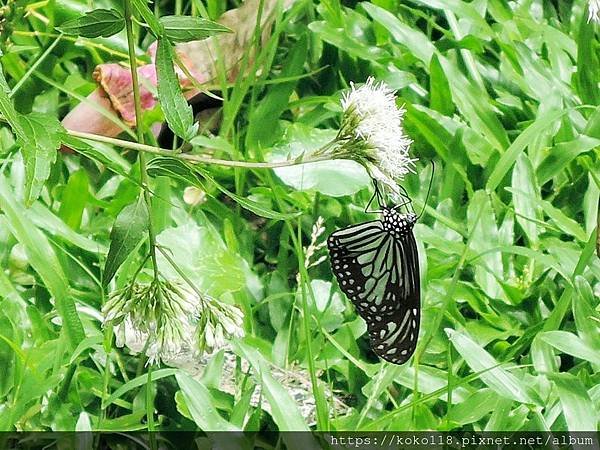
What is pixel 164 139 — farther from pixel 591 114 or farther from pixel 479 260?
pixel 591 114

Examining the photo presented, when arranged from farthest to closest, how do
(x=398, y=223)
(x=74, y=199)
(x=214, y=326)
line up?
(x=74, y=199) → (x=398, y=223) → (x=214, y=326)

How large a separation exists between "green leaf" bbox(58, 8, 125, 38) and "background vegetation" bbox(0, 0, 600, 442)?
13cm

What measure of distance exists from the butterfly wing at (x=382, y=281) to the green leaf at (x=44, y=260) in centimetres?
48

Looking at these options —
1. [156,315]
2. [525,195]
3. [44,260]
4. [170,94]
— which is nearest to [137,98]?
[170,94]

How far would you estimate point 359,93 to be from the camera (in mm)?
1180

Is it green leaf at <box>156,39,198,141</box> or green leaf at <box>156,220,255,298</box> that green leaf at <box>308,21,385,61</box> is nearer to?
green leaf at <box>156,220,255,298</box>

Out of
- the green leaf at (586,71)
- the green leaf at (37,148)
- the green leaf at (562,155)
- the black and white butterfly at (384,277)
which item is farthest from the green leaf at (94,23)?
the green leaf at (586,71)

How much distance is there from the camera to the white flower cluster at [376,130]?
3.75ft

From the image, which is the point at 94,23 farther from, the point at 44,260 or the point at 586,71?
the point at 586,71

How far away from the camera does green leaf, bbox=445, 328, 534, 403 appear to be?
1690 millimetres

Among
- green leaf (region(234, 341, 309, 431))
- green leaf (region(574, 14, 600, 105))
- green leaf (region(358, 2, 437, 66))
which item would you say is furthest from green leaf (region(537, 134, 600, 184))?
green leaf (region(234, 341, 309, 431))

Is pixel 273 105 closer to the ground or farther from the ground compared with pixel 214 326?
closer to the ground

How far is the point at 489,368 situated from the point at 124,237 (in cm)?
76

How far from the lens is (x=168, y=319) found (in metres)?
1.17
